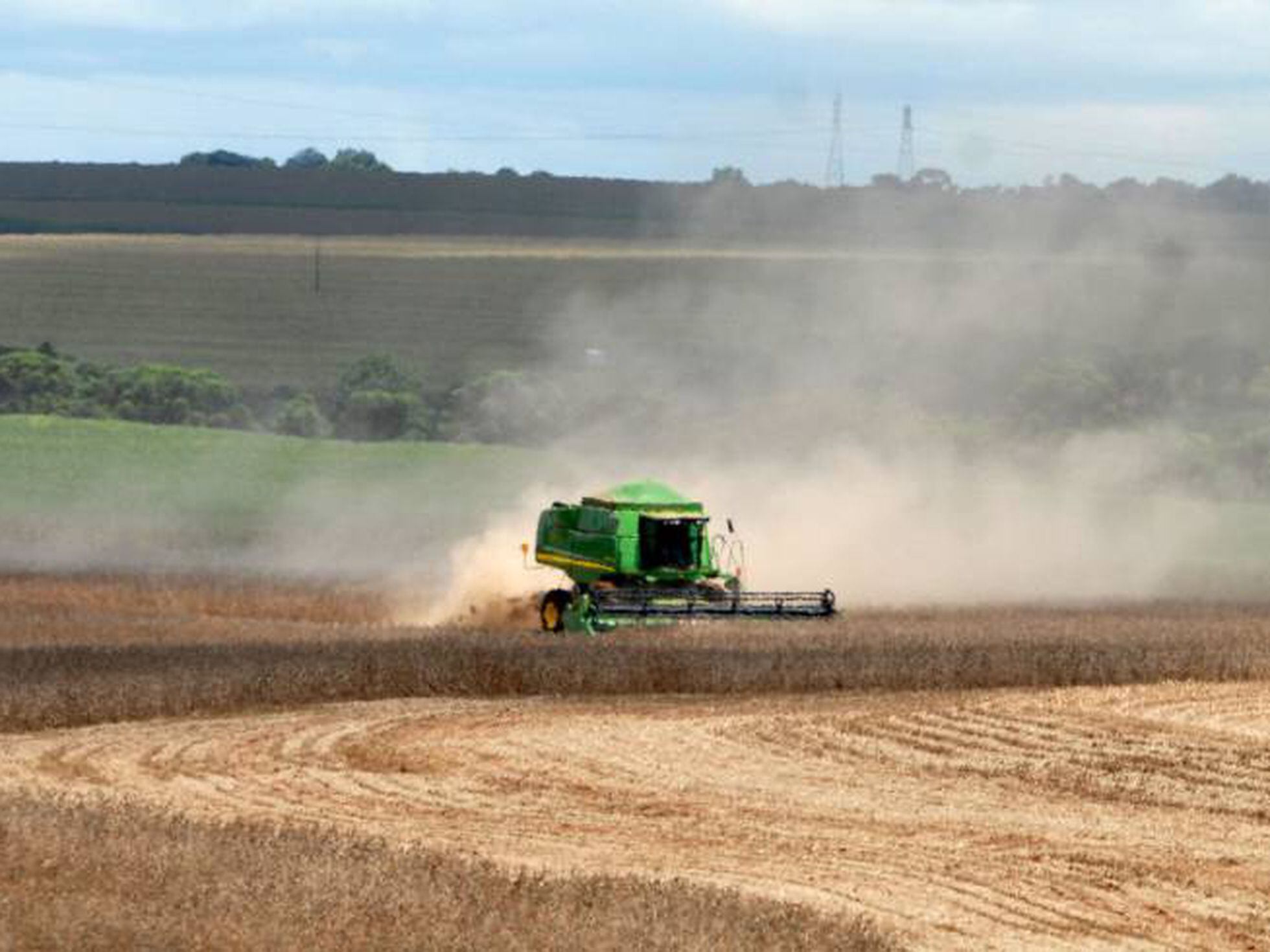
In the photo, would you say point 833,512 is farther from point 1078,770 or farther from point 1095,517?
point 1078,770

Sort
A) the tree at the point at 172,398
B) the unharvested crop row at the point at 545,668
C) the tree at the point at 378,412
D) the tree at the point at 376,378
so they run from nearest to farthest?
the unharvested crop row at the point at 545,668 < the tree at the point at 378,412 < the tree at the point at 172,398 < the tree at the point at 376,378

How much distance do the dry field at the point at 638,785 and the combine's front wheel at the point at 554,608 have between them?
11.5ft

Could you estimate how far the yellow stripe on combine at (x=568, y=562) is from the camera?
48594 millimetres

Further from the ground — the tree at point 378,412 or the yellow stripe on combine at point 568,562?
the tree at point 378,412

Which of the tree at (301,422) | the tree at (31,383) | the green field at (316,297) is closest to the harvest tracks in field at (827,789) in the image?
the tree at (301,422)

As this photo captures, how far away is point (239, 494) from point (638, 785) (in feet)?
211

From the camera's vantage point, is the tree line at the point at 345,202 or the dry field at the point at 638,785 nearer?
the dry field at the point at 638,785

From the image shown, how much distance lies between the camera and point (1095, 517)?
250 feet

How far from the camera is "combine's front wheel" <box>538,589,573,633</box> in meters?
47.8

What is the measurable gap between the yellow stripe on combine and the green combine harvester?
2cm

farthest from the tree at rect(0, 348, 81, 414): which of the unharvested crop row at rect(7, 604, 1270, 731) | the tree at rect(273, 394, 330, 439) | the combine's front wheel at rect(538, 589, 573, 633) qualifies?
the unharvested crop row at rect(7, 604, 1270, 731)

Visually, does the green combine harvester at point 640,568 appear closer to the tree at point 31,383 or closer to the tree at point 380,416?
the tree at point 380,416

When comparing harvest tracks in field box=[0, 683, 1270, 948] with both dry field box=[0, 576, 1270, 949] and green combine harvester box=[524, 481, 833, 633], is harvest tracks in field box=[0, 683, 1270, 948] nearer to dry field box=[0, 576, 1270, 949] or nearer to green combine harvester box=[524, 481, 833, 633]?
dry field box=[0, 576, 1270, 949]

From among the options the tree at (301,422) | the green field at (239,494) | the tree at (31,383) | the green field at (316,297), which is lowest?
the green field at (239,494)
